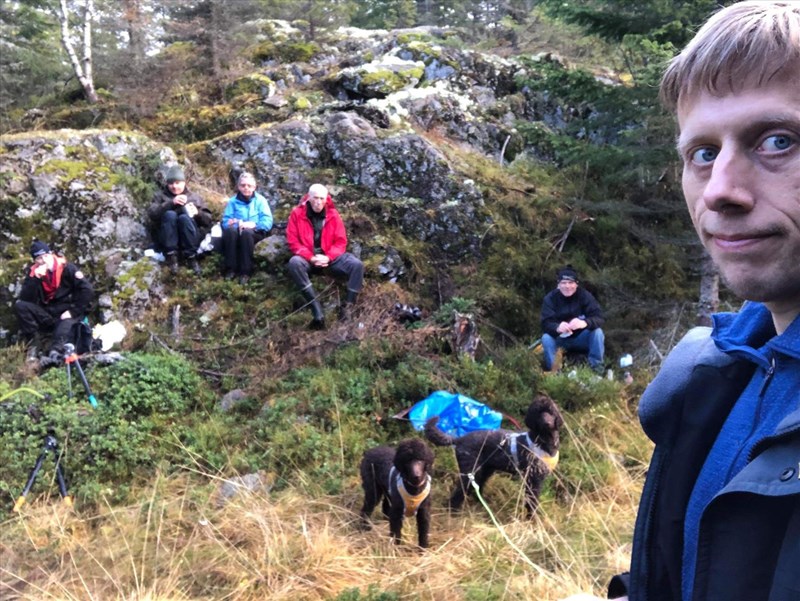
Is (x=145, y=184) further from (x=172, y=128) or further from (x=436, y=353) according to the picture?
(x=436, y=353)

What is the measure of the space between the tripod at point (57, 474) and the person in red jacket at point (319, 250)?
10.8 ft

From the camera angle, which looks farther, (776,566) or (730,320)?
(730,320)

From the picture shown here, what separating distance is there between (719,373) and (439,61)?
1245cm

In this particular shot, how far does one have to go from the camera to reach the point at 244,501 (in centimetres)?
450

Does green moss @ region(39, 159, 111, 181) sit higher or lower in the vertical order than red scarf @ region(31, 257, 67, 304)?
higher

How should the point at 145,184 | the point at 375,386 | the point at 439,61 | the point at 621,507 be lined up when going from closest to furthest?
the point at 621,507 < the point at 375,386 < the point at 145,184 < the point at 439,61

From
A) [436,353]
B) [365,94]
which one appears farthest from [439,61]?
[436,353]

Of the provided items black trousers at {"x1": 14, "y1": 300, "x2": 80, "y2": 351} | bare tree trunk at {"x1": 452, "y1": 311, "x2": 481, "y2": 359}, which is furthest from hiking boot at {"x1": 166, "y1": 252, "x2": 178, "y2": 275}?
bare tree trunk at {"x1": 452, "y1": 311, "x2": 481, "y2": 359}

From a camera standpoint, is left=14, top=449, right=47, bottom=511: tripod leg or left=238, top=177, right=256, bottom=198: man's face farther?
left=238, top=177, right=256, bottom=198: man's face

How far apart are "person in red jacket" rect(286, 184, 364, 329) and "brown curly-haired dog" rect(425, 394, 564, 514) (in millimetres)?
3586

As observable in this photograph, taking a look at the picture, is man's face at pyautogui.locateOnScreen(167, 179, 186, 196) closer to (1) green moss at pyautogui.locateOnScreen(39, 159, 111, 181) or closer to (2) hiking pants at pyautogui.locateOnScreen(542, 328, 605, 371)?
(1) green moss at pyautogui.locateOnScreen(39, 159, 111, 181)

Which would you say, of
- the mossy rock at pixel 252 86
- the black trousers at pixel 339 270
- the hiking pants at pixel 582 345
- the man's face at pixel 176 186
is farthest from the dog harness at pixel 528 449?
the mossy rock at pixel 252 86

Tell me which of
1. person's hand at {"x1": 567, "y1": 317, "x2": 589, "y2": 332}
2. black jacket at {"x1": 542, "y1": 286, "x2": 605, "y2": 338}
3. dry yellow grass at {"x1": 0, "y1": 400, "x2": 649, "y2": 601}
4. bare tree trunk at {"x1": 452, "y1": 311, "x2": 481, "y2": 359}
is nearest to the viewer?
dry yellow grass at {"x1": 0, "y1": 400, "x2": 649, "y2": 601}

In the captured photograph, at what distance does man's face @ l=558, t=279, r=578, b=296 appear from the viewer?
684 cm
